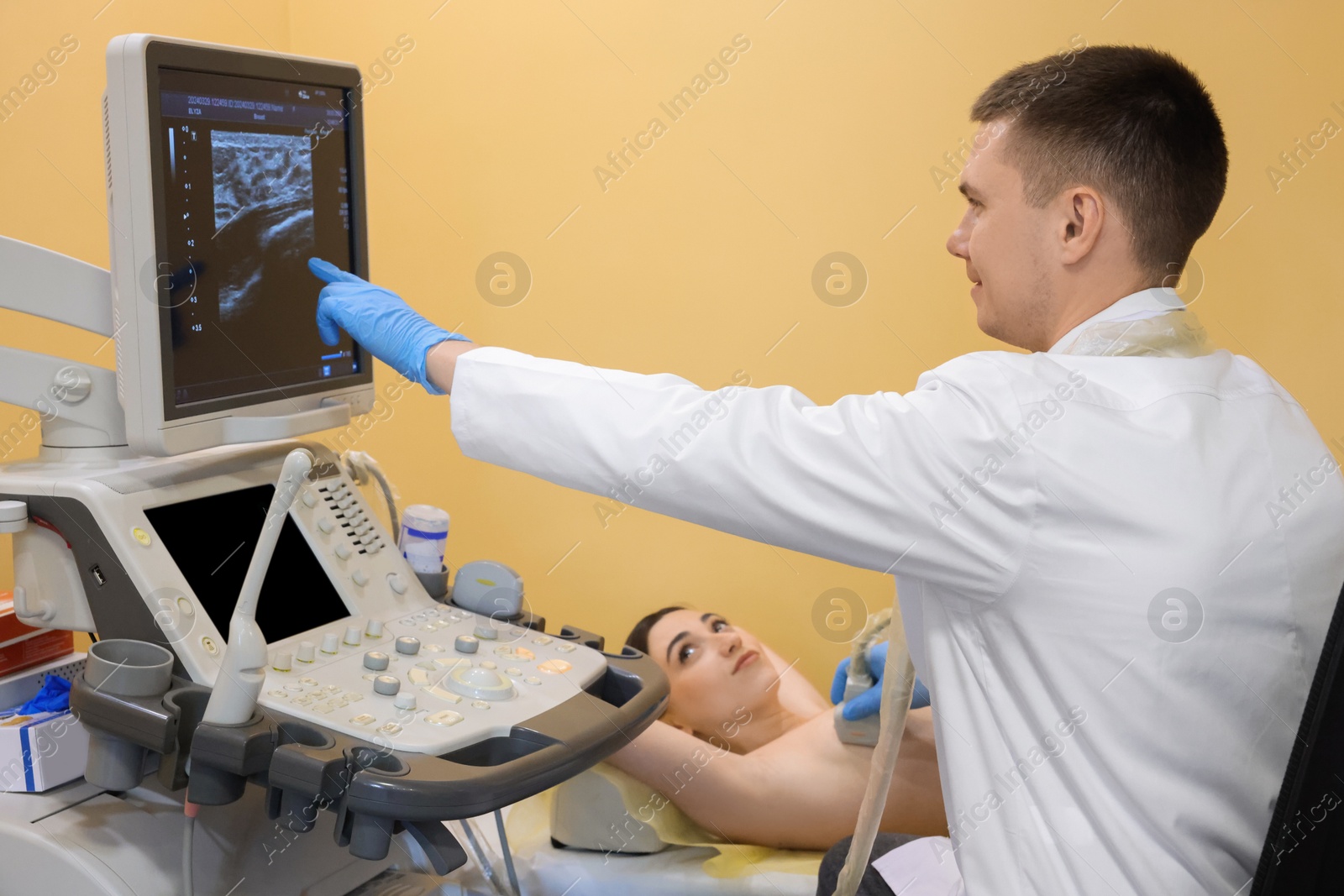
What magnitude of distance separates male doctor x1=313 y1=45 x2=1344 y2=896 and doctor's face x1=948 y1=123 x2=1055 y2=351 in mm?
69

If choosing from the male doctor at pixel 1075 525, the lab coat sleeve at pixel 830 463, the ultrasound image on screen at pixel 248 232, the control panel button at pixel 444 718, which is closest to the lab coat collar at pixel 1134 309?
the male doctor at pixel 1075 525

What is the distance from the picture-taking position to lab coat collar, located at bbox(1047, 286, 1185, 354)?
1.14m

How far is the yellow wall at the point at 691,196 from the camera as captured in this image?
1990 millimetres

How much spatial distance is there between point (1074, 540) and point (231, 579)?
0.96 meters

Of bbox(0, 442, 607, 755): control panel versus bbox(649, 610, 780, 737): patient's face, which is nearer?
bbox(0, 442, 607, 755): control panel

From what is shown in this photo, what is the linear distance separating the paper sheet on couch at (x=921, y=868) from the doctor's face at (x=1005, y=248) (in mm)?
691

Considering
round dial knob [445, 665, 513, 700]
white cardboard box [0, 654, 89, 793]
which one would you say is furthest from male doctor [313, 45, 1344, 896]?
white cardboard box [0, 654, 89, 793]

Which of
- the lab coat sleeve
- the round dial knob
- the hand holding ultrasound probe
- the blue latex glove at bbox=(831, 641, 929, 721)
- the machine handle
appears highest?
the lab coat sleeve

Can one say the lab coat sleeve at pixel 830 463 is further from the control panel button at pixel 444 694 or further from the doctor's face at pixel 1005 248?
the control panel button at pixel 444 694

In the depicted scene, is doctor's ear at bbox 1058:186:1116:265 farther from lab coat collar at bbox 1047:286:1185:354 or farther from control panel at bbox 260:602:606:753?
control panel at bbox 260:602:606:753

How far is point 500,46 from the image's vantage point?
2.41m

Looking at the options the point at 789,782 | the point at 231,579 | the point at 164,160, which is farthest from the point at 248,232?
the point at 789,782

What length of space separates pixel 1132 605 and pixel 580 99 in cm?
176

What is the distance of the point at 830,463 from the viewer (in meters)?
1.00
